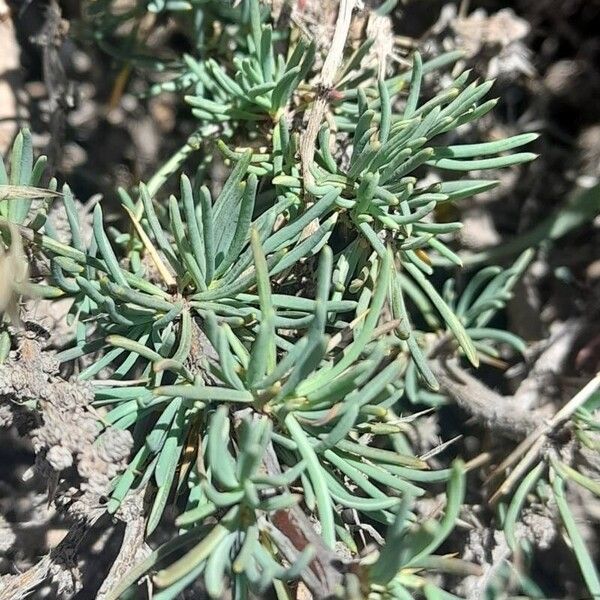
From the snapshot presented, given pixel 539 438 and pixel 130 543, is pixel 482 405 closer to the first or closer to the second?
pixel 539 438

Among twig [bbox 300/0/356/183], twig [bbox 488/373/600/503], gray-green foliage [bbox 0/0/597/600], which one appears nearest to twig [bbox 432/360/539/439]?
twig [bbox 488/373/600/503]

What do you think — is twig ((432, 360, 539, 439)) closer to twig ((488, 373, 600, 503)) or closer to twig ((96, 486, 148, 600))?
twig ((488, 373, 600, 503))

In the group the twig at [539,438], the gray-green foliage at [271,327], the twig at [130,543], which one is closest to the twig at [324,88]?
the gray-green foliage at [271,327]

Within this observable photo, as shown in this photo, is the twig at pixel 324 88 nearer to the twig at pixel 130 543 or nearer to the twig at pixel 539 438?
the twig at pixel 130 543

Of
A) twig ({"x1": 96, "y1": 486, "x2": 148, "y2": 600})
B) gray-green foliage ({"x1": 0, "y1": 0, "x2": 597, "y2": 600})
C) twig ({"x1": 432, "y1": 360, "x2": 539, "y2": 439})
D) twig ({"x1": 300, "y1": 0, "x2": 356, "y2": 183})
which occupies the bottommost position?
twig ({"x1": 96, "y1": 486, "x2": 148, "y2": 600})

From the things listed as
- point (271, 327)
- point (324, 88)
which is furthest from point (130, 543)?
point (324, 88)

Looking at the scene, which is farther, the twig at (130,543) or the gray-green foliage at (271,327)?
the twig at (130,543)

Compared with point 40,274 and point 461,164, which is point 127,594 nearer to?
point 40,274

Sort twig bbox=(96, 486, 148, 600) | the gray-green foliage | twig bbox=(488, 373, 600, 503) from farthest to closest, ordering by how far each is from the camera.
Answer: twig bbox=(488, 373, 600, 503)
twig bbox=(96, 486, 148, 600)
the gray-green foliage
